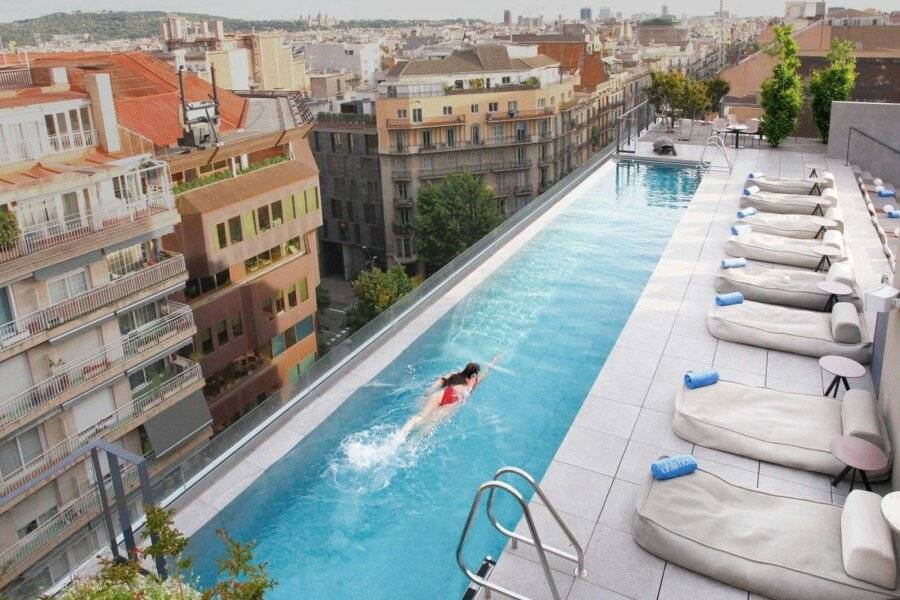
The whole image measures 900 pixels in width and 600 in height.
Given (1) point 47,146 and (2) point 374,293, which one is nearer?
(1) point 47,146

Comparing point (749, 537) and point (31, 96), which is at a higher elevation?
point (31, 96)

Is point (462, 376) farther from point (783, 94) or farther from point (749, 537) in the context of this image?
point (783, 94)

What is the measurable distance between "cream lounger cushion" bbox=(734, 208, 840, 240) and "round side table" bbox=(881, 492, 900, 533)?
28.2 ft

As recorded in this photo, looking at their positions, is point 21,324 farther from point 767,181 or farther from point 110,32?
point 110,32

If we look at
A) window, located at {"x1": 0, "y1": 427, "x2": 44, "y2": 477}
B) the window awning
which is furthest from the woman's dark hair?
the window awning

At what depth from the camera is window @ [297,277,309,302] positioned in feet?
89.1

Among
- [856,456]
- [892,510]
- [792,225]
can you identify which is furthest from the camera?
[792,225]

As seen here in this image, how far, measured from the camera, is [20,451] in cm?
1761

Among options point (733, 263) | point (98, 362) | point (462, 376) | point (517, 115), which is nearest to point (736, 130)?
point (733, 263)

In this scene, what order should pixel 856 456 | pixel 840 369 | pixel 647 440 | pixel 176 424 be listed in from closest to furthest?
pixel 856 456 → pixel 647 440 → pixel 840 369 → pixel 176 424

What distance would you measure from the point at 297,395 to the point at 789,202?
10736mm

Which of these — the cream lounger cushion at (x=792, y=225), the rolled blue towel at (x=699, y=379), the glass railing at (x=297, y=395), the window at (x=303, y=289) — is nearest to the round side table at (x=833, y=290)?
the cream lounger cushion at (x=792, y=225)

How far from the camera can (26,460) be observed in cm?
1783

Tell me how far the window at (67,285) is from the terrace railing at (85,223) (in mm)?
866
